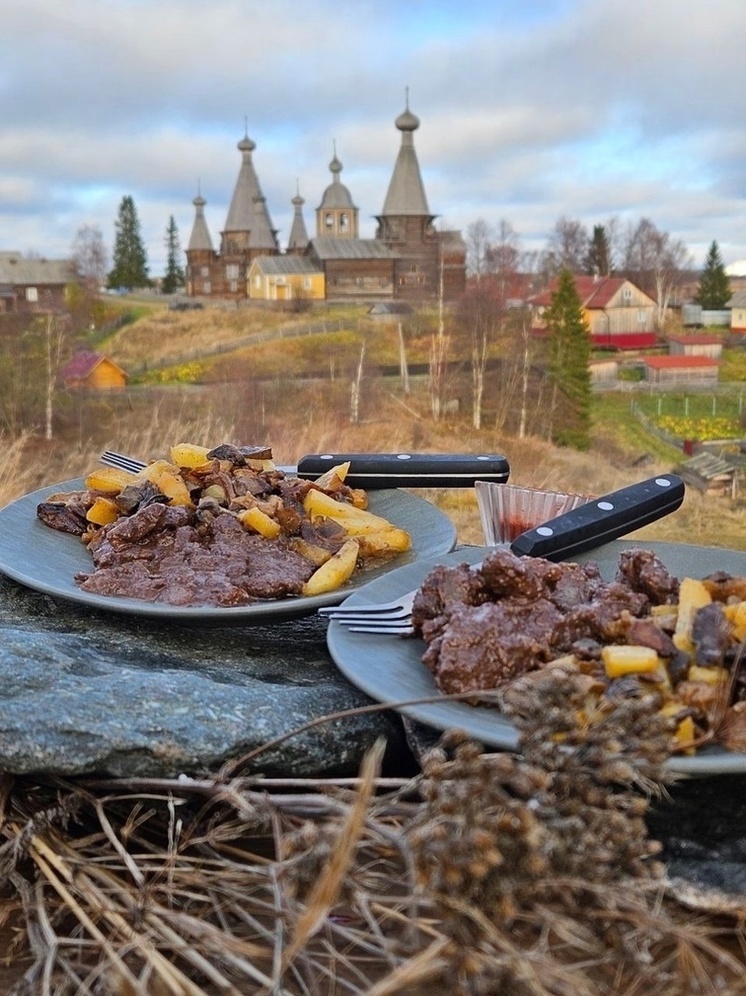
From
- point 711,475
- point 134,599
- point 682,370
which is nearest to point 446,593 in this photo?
point 134,599

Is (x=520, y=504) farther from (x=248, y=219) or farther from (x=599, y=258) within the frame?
(x=248, y=219)

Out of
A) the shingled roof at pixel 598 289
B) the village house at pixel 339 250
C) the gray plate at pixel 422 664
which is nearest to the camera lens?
the gray plate at pixel 422 664

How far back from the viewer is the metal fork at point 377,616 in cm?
166

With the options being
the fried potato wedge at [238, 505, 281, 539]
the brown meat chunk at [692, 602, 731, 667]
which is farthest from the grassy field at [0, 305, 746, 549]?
the brown meat chunk at [692, 602, 731, 667]

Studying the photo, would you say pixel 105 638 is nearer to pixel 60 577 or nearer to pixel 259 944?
pixel 60 577

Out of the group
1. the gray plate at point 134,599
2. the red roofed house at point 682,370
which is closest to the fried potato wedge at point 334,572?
the gray plate at point 134,599

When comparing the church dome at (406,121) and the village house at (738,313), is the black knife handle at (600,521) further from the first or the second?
the church dome at (406,121)

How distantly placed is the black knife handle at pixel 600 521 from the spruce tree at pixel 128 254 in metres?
61.1

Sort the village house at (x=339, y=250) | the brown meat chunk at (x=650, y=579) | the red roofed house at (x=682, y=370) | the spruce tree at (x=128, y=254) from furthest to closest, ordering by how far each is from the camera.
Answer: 1. the spruce tree at (x=128, y=254)
2. the village house at (x=339, y=250)
3. the red roofed house at (x=682, y=370)
4. the brown meat chunk at (x=650, y=579)

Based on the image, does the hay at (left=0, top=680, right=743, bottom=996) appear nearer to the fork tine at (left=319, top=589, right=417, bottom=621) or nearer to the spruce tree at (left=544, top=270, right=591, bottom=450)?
the fork tine at (left=319, top=589, right=417, bottom=621)

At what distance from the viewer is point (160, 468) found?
2393 mm

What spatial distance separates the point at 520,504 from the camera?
2.38m

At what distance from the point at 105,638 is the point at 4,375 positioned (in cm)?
1964

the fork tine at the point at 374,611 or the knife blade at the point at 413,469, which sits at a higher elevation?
the knife blade at the point at 413,469
